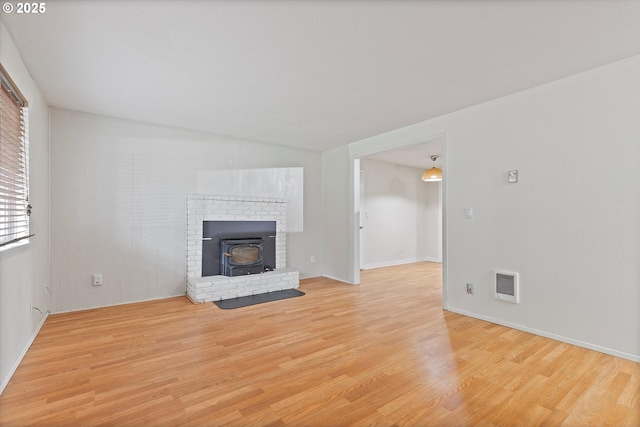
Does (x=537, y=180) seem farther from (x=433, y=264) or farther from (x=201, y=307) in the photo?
(x=433, y=264)

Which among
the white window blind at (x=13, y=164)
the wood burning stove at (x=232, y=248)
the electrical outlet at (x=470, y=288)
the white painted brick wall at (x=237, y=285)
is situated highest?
the white window blind at (x=13, y=164)

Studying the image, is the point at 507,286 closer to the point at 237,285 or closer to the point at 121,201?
the point at 237,285

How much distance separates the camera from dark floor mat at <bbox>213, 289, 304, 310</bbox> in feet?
12.4

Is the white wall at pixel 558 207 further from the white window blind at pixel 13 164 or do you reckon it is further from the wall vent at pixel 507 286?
the white window blind at pixel 13 164

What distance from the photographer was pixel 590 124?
8.45ft

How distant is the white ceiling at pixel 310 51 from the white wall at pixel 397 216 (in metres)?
3.36

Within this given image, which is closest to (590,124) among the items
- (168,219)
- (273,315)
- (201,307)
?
(273,315)

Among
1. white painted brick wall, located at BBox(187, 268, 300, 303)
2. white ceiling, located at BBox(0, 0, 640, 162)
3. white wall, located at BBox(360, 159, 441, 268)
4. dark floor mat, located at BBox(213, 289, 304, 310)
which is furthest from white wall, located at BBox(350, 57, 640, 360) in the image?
white wall, located at BBox(360, 159, 441, 268)

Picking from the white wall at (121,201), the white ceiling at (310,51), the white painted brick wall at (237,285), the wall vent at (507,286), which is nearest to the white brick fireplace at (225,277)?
the white painted brick wall at (237,285)

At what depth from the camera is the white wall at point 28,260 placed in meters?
2.01

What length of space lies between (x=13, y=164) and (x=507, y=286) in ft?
14.6

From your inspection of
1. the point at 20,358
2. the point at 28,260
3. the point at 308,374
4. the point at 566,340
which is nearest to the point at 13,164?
the point at 28,260

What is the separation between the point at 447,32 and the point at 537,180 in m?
1.73

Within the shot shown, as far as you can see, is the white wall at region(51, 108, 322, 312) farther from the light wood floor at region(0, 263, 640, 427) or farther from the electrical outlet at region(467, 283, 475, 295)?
the electrical outlet at region(467, 283, 475, 295)
